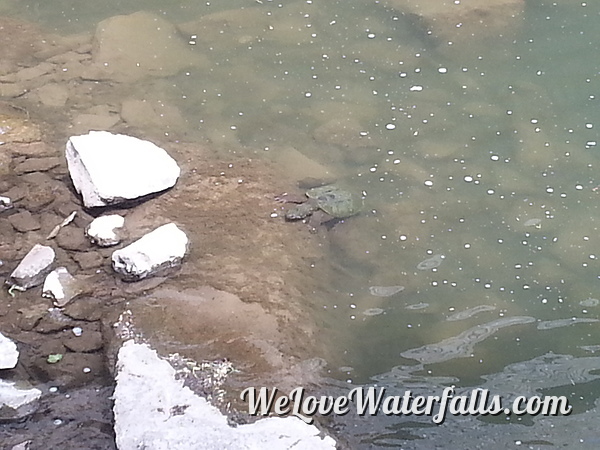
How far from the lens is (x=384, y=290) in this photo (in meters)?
3.63

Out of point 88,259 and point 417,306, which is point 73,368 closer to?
point 88,259

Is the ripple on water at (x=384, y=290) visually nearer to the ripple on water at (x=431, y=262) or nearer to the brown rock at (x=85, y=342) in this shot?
the ripple on water at (x=431, y=262)

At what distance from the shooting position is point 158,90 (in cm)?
500

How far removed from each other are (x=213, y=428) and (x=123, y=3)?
14.2 feet

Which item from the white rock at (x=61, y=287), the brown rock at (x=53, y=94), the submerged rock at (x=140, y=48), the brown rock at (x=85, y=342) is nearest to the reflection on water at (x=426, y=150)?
the submerged rock at (x=140, y=48)

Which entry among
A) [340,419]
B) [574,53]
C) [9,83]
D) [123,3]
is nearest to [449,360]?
[340,419]

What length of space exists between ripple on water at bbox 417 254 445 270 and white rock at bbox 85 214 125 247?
1.63 meters

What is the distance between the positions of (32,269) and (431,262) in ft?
6.78

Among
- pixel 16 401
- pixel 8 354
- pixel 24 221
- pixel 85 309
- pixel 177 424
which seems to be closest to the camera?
pixel 177 424

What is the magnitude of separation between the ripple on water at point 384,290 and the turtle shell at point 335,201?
1.77 feet

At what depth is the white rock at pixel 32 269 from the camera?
11.9 feet

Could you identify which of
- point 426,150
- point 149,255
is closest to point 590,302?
point 426,150

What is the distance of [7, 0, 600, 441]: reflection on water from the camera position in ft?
11.4

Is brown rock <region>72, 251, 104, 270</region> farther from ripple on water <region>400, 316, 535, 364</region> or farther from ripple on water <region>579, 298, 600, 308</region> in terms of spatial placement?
ripple on water <region>579, 298, 600, 308</region>
